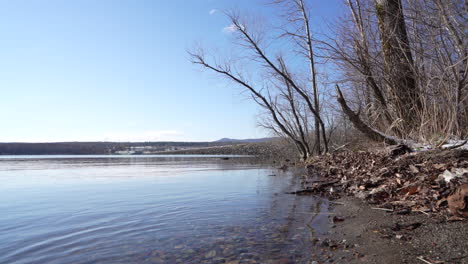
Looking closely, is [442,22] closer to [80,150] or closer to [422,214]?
[422,214]

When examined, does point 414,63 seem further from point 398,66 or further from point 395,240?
point 395,240

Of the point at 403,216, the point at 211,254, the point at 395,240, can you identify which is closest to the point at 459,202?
the point at 403,216

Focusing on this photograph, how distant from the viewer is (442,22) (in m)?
4.62

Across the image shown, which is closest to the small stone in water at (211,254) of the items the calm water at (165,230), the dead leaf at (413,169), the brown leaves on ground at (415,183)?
the calm water at (165,230)

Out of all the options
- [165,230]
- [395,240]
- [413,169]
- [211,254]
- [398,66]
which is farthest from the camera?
[398,66]

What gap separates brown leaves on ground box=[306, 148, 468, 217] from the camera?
3480mm

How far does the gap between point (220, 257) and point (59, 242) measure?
83.8 inches

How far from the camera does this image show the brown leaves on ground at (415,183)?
11.4ft

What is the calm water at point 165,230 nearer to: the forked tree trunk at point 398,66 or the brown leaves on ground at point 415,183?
the brown leaves on ground at point 415,183

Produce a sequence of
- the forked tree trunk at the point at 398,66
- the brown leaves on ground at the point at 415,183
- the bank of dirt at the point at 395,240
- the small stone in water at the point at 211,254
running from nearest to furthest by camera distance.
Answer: the bank of dirt at the point at 395,240, the small stone in water at the point at 211,254, the brown leaves on ground at the point at 415,183, the forked tree trunk at the point at 398,66

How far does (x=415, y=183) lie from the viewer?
436 centimetres

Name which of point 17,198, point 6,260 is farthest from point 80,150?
point 6,260

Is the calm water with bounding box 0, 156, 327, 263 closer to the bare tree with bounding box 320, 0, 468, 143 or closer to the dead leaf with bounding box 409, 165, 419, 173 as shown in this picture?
the dead leaf with bounding box 409, 165, 419, 173

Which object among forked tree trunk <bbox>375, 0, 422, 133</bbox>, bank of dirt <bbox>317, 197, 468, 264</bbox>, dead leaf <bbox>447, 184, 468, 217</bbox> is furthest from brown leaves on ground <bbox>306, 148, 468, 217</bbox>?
forked tree trunk <bbox>375, 0, 422, 133</bbox>
